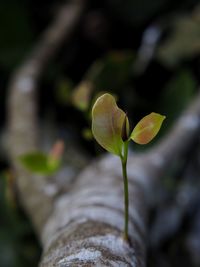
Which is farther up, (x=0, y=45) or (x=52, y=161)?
(x=0, y=45)

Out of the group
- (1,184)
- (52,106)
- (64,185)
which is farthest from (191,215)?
(52,106)

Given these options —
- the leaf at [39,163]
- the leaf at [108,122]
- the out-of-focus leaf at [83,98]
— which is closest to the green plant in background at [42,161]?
the leaf at [39,163]

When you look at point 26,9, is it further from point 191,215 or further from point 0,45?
point 191,215

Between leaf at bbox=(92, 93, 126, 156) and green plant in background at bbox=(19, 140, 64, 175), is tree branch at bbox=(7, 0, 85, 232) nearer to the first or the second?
green plant in background at bbox=(19, 140, 64, 175)

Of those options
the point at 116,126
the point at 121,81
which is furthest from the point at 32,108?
the point at 116,126

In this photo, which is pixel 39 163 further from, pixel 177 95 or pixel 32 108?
pixel 177 95

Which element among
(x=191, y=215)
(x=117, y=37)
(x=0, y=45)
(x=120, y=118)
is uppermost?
(x=0, y=45)

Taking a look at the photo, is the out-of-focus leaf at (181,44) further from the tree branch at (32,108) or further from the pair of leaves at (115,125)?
the pair of leaves at (115,125)
